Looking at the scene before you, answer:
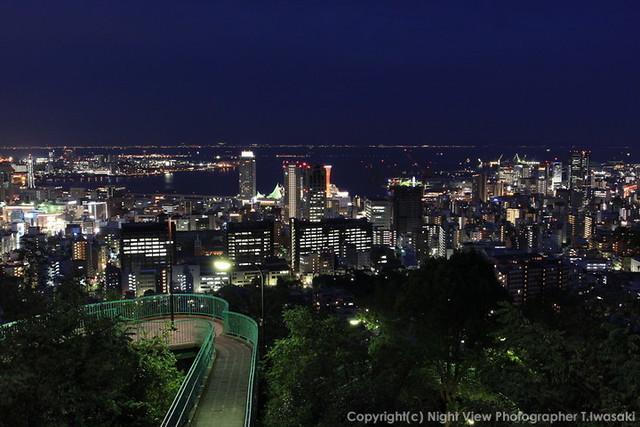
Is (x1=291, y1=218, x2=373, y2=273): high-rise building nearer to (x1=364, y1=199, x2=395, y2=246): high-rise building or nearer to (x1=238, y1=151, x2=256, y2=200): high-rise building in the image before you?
(x1=364, y1=199, x2=395, y2=246): high-rise building

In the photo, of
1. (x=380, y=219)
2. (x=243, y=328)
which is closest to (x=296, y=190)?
(x=380, y=219)

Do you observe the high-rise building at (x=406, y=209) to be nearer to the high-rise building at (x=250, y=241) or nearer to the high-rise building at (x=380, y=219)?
the high-rise building at (x=380, y=219)

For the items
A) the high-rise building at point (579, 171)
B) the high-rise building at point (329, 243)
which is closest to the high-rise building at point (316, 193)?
the high-rise building at point (329, 243)

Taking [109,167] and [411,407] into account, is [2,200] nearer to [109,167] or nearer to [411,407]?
[109,167]

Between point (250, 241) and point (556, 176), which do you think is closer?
point (250, 241)

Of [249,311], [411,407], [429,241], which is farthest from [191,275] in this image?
[411,407]

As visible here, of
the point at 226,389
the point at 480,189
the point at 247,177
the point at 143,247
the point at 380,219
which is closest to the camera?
the point at 226,389

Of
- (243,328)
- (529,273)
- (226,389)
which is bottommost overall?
(529,273)

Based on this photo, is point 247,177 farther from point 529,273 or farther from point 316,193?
point 529,273
